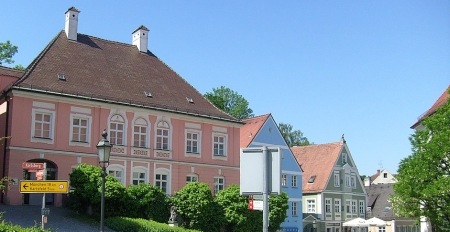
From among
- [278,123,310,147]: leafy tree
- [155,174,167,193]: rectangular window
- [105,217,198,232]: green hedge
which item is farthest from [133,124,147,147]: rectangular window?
[278,123,310,147]: leafy tree

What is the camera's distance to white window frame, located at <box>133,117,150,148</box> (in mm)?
40688

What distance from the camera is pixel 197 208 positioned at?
3694 centimetres

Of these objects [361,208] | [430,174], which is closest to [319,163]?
[361,208]

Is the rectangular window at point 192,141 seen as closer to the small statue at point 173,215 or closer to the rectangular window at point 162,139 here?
the rectangular window at point 162,139

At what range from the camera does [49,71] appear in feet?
125

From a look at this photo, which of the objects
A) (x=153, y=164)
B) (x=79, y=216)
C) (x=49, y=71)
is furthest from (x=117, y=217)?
(x=49, y=71)

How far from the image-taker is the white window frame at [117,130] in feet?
130

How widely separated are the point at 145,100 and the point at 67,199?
347 inches

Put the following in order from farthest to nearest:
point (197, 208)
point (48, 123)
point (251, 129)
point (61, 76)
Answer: point (251, 129) → point (61, 76) → point (48, 123) → point (197, 208)

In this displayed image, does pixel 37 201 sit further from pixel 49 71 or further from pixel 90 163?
pixel 49 71

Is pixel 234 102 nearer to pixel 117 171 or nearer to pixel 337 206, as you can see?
pixel 337 206

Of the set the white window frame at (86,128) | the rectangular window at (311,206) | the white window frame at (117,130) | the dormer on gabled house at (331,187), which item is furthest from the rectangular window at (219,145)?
the rectangular window at (311,206)

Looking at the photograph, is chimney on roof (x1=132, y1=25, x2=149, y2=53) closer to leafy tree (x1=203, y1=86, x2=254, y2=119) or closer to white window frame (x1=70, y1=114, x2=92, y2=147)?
white window frame (x1=70, y1=114, x2=92, y2=147)

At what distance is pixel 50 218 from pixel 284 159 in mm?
26914
